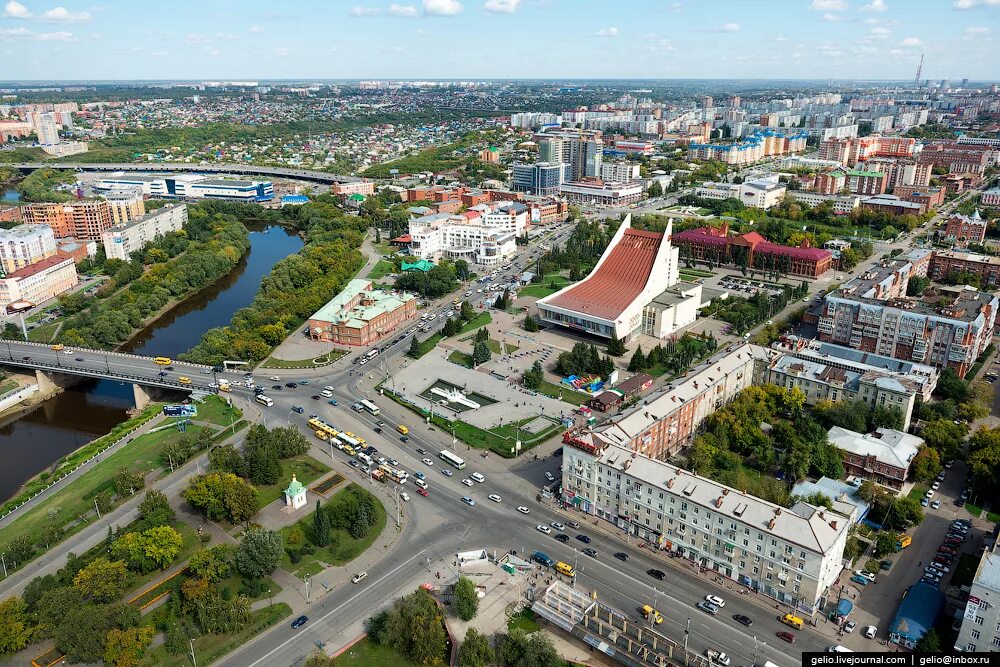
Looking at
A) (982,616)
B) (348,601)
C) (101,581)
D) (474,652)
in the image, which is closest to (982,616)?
(982,616)

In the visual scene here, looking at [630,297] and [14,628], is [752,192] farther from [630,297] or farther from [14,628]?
[14,628]

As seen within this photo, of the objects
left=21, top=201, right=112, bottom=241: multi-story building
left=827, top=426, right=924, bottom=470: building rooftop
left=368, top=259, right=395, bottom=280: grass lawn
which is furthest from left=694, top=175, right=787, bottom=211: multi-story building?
left=21, top=201, right=112, bottom=241: multi-story building

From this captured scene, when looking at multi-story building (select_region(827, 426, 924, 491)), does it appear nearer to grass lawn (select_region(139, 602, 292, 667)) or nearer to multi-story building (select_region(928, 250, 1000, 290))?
grass lawn (select_region(139, 602, 292, 667))

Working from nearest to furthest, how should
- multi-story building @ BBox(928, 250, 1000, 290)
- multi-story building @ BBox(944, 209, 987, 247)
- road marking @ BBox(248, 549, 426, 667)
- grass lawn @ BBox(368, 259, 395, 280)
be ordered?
1. road marking @ BBox(248, 549, 426, 667)
2. multi-story building @ BBox(928, 250, 1000, 290)
3. grass lawn @ BBox(368, 259, 395, 280)
4. multi-story building @ BBox(944, 209, 987, 247)

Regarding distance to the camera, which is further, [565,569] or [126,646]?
[565,569]

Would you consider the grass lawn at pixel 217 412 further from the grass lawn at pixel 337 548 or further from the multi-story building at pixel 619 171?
the multi-story building at pixel 619 171
